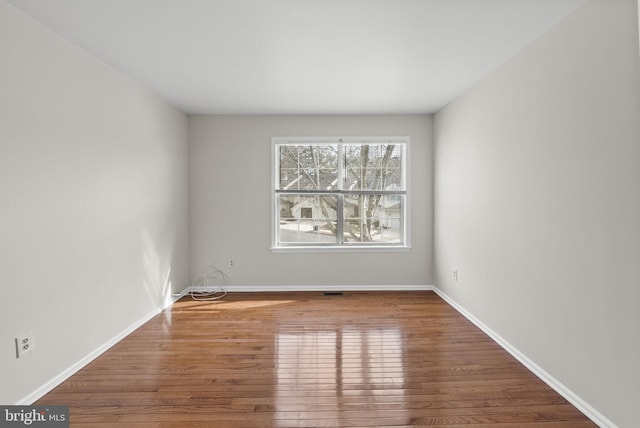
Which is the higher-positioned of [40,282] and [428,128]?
[428,128]

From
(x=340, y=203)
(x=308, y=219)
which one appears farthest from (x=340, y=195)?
(x=308, y=219)

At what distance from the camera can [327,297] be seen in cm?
431

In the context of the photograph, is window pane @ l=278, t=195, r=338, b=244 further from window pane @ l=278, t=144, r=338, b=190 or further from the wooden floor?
the wooden floor

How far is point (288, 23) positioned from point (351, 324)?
267 centimetres

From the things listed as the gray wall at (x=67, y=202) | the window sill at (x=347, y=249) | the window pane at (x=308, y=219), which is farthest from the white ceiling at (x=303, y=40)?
the window sill at (x=347, y=249)

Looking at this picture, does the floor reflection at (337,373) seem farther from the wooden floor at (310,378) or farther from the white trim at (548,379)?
the white trim at (548,379)

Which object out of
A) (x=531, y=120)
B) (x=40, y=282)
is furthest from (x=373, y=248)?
(x=40, y=282)

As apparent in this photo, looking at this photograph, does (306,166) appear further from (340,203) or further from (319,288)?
(319,288)

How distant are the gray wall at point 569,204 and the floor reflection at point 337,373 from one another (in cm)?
104

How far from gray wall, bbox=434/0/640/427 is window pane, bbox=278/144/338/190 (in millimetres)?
1938

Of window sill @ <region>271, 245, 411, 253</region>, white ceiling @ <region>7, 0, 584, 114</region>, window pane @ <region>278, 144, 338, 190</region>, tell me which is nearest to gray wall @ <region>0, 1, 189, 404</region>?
white ceiling @ <region>7, 0, 584, 114</region>

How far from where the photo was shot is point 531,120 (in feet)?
8.16

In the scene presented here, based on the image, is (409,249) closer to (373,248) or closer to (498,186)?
(373,248)

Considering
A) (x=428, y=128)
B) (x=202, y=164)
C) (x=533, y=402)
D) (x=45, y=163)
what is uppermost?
(x=428, y=128)
